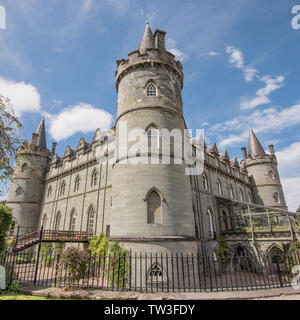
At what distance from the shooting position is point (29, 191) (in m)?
27.5

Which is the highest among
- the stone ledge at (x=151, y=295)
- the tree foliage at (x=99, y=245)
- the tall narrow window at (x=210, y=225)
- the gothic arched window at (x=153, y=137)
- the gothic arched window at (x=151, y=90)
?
the gothic arched window at (x=151, y=90)

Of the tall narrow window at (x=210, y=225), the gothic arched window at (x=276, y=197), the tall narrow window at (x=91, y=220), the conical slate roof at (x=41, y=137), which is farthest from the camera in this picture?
the gothic arched window at (x=276, y=197)

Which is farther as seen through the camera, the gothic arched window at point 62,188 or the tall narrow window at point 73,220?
the gothic arched window at point 62,188

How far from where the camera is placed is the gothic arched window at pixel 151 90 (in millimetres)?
13266

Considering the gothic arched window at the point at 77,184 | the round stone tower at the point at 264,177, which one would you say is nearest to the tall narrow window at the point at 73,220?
the gothic arched window at the point at 77,184

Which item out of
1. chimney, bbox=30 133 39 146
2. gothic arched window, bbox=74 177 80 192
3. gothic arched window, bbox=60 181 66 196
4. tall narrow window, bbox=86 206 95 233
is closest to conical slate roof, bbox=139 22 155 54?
tall narrow window, bbox=86 206 95 233

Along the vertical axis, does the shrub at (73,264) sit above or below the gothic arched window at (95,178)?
below

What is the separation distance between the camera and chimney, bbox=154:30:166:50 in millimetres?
14703

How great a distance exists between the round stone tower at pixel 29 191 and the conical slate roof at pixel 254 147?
34.2m

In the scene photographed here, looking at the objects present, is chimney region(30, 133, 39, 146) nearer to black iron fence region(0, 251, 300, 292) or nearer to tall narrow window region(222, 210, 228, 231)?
black iron fence region(0, 251, 300, 292)

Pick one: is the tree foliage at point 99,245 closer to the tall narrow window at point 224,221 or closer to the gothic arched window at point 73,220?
the gothic arched window at point 73,220
